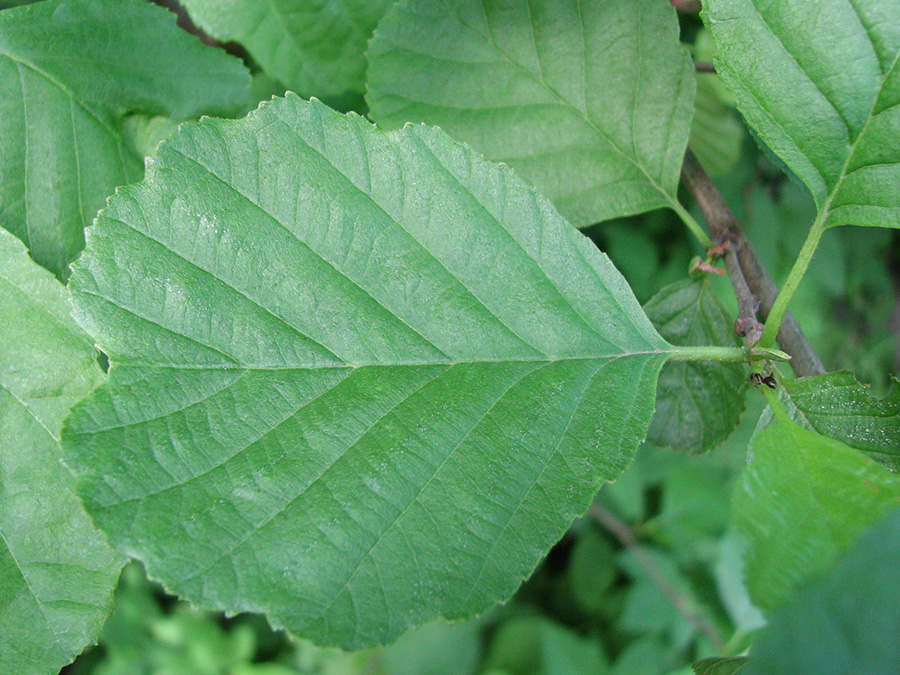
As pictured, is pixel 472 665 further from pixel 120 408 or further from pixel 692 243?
pixel 120 408

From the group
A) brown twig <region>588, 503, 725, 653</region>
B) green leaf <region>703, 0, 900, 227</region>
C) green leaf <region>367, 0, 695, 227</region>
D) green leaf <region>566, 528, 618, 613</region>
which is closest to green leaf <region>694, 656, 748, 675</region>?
green leaf <region>703, 0, 900, 227</region>

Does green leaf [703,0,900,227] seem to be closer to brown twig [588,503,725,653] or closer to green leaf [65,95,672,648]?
green leaf [65,95,672,648]

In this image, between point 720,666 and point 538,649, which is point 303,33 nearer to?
point 720,666

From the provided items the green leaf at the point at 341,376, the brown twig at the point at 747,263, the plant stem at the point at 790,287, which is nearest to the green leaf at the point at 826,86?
the plant stem at the point at 790,287

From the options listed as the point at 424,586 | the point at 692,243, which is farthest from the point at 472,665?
the point at 424,586

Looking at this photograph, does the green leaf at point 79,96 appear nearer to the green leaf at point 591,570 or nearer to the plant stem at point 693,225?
the plant stem at point 693,225

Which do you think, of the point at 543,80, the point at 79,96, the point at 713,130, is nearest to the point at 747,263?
the point at 543,80
